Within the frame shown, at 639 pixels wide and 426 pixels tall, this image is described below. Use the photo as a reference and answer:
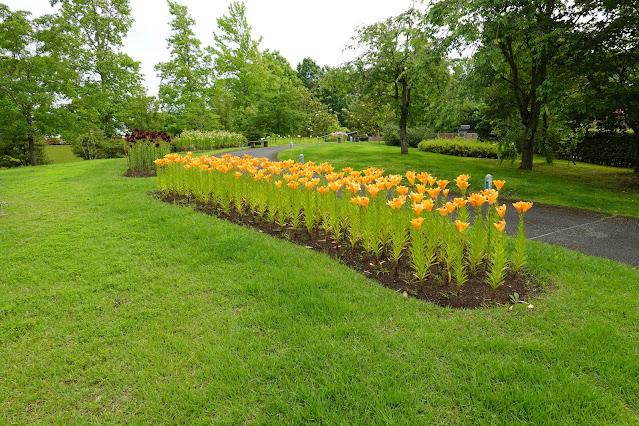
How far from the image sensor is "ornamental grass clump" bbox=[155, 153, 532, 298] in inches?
131

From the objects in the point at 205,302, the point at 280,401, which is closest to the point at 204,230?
the point at 205,302

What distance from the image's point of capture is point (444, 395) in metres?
2.12

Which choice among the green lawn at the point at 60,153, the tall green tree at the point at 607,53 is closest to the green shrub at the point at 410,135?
the tall green tree at the point at 607,53

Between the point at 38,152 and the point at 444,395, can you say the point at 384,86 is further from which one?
the point at 38,152

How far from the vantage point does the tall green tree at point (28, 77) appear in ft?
51.5

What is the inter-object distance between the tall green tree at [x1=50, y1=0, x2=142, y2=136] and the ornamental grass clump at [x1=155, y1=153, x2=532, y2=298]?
2410 cm

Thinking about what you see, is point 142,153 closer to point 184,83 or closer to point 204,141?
→ point 204,141

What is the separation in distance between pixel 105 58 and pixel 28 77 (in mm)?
11423

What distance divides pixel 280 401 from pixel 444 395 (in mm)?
1035

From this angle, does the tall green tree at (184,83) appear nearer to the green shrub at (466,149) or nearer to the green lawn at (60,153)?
the green lawn at (60,153)

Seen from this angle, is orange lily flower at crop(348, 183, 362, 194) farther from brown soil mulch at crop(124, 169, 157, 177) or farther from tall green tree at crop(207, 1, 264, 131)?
tall green tree at crop(207, 1, 264, 131)

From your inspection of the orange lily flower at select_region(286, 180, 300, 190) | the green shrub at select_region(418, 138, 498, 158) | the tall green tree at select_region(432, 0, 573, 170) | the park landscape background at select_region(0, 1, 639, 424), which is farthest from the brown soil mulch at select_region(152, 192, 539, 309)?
the green shrub at select_region(418, 138, 498, 158)

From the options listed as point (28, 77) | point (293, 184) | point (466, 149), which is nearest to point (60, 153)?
point (28, 77)

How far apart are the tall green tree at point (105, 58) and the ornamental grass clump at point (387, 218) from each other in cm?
2410
